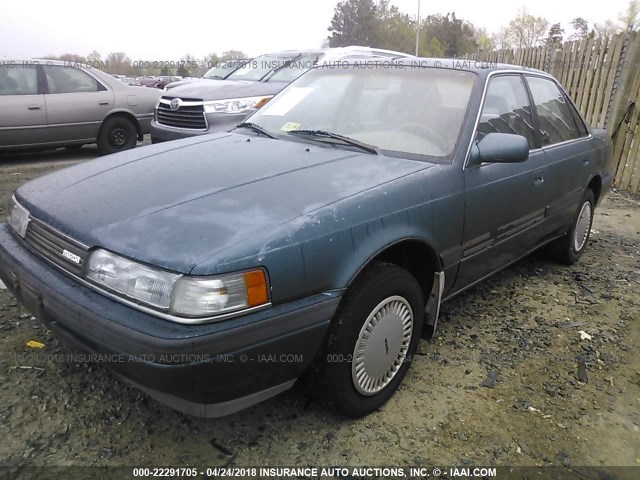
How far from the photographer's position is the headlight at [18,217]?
2354mm

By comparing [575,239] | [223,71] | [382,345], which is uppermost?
[223,71]

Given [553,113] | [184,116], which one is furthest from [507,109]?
[184,116]

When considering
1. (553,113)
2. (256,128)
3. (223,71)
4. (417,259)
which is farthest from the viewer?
(223,71)

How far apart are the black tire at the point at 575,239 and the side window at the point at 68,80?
6.91 metres

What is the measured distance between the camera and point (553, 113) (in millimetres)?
3842

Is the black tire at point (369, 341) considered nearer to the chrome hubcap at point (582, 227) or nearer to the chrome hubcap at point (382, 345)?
the chrome hubcap at point (382, 345)

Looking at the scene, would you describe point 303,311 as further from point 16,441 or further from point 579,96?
point 579,96

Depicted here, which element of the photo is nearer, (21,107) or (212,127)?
(212,127)

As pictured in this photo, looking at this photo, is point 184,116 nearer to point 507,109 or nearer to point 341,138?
point 341,138

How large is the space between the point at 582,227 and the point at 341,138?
270cm

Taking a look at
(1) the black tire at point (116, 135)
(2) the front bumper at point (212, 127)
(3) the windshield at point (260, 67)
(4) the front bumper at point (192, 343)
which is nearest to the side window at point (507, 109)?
(4) the front bumper at point (192, 343)

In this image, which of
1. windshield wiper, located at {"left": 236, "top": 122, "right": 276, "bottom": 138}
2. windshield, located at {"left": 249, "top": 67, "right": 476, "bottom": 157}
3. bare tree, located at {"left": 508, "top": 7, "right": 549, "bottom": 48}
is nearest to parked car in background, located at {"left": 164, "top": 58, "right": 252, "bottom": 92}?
windshield wiper, located at {"left": 236, "top": 122, "right": 276, "bottom": 138}

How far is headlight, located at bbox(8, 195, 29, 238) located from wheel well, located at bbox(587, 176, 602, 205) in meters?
4.15

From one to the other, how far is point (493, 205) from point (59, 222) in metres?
2.25
